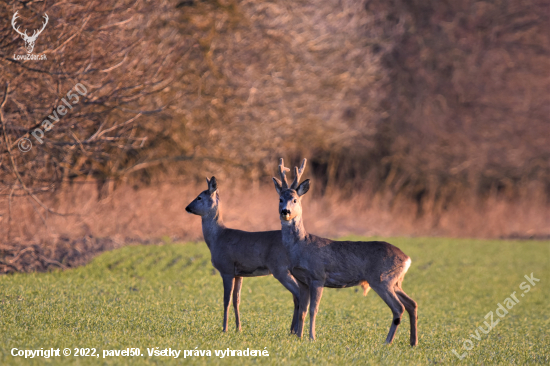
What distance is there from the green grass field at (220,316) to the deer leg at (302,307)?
0.13 meters

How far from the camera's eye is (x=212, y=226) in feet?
29.8

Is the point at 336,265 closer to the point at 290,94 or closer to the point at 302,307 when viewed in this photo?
the point at 302,307

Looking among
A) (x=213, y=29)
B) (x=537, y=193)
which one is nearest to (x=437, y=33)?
(x=537, y=193)

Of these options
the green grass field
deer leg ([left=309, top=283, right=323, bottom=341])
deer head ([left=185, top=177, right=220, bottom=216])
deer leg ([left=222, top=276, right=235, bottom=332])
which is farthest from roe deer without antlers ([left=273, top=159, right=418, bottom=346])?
deer head ([left=185, top=177, right=220, bottom=216])

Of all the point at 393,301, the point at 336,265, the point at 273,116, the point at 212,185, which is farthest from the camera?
the point at 273,116

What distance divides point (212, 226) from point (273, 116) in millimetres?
13713

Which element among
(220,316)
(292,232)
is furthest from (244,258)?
(220,316)

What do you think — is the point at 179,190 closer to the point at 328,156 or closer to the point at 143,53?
the point at 143,53

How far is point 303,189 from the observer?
27.1 feet

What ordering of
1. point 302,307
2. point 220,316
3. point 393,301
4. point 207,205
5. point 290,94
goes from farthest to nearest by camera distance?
1. point 290,94
2. point 220,316
3. point 207,205
4. point 302,307
5. point 393,301

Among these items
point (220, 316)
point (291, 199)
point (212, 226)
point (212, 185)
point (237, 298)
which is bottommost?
point (220, 316)

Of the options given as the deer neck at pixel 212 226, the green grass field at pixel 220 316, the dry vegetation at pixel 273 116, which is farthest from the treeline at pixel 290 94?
the deer neck at pixel 212 226

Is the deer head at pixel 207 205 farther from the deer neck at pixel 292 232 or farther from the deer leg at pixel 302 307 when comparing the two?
the deer leg at pixel 302 307

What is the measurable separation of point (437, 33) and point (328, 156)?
7379 mm
